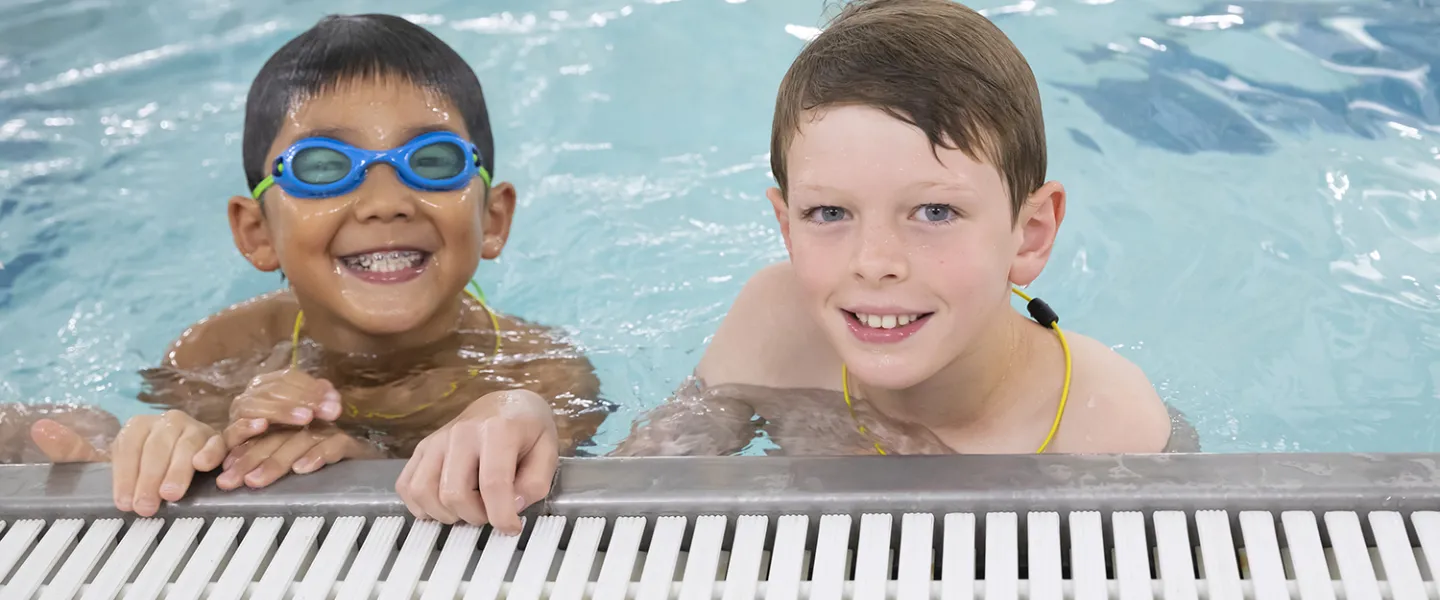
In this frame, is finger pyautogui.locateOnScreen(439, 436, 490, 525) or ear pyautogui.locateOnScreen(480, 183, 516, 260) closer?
finger pyautogui.locateOnScreen(439, 436, 490, 525)

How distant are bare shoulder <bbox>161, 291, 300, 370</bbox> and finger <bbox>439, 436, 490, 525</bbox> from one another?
5.44 ft

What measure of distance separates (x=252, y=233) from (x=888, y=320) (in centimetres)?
153

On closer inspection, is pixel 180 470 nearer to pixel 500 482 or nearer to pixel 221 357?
pixel 500 482

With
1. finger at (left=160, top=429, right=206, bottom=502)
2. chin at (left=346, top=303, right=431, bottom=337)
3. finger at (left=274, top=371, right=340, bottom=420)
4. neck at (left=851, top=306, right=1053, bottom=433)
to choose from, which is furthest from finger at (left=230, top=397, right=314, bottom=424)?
neck at (left=851, top=306, right=1053, bottom=433)

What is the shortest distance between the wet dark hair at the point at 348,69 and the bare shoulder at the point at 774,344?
713mm

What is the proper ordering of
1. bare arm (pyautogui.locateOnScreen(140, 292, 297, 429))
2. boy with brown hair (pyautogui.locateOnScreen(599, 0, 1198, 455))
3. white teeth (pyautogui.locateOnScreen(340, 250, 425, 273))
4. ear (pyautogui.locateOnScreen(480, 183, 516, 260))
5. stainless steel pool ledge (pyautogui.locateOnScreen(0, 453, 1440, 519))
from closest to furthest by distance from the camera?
stainless steel pool ledge (pyautogui.locateOnScreen(0, 453, 1440, 519)) → boy with brown hair (pyautogui.locateOnScreen(599, 0, 1198, 455)) → white teeth (pyautogui.locateOnScreen(340, 250, 425, 273)) → ear (pyautogui.locateOnScreen(480, 183, 516, 260)) → bare arm (pyautogui.locateOnScreen(140, 292, 297, 429))

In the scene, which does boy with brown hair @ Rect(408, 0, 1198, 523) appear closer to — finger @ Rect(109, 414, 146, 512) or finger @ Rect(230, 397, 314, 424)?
finger @ Rect(230, 397, 314, 424)

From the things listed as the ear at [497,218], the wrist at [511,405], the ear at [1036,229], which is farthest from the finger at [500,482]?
the ear at [497,218]

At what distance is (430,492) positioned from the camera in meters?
1.73

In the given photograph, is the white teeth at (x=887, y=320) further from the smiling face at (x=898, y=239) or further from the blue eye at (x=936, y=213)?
the blue eye at (x=936, y=213)

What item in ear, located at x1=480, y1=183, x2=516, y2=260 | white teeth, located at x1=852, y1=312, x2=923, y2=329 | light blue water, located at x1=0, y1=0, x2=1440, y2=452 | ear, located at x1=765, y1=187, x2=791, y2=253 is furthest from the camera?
light blue water, located at x1=0, y1=0, x2=1440, y2=452

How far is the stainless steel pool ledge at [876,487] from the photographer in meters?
1.65

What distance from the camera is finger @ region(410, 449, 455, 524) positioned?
1.73m

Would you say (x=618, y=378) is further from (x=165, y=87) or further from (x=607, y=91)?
(x=165, y=87)
